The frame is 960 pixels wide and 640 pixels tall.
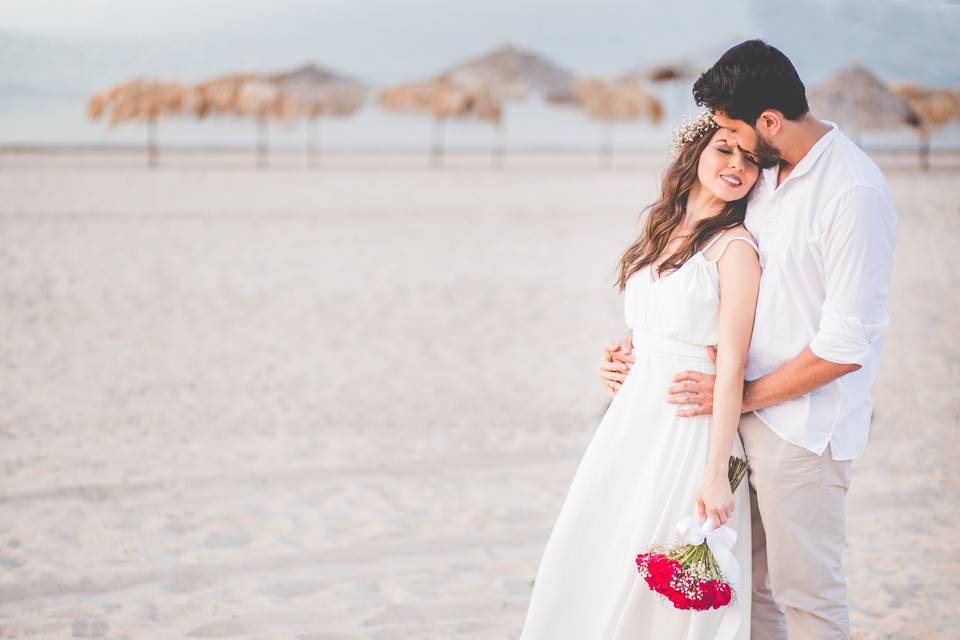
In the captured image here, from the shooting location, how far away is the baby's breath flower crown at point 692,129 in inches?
92.0

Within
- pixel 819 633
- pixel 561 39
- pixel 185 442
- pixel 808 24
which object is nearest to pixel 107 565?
pixel 185 442

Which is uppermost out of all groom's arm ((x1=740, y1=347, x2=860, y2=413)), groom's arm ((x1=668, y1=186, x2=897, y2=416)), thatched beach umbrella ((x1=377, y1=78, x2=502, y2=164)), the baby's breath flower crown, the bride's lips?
thatched beach umbrella ((x1=377, y1=78, x2=502, y2=164))

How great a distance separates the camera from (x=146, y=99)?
Result: 928 inches

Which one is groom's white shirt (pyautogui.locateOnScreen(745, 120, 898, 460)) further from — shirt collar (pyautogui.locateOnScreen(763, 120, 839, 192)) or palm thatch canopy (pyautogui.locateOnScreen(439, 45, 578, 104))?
palm thatch canopy (pyautogui.locateOnScreen(439, 45, 578, 104))

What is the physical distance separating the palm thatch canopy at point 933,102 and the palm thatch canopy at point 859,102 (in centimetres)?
292

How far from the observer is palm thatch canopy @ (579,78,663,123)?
27.3 m

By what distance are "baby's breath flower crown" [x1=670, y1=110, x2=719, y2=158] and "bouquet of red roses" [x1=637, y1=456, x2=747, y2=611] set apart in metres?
0.94

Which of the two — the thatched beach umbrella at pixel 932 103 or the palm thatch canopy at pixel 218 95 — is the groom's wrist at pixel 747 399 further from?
the palm thatch canopy at pixel 218 95

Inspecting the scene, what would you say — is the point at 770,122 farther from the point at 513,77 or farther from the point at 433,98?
the point at 433,98

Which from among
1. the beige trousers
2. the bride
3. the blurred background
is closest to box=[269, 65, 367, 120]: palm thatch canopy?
the blurred background

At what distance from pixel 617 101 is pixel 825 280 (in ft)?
88.4

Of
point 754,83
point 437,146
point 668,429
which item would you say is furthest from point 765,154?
point 437,146

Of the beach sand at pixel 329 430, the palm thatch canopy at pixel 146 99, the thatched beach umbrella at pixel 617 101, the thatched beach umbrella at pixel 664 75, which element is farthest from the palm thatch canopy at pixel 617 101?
the beach sand at pixel 329 430

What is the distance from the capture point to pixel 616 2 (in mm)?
76750
